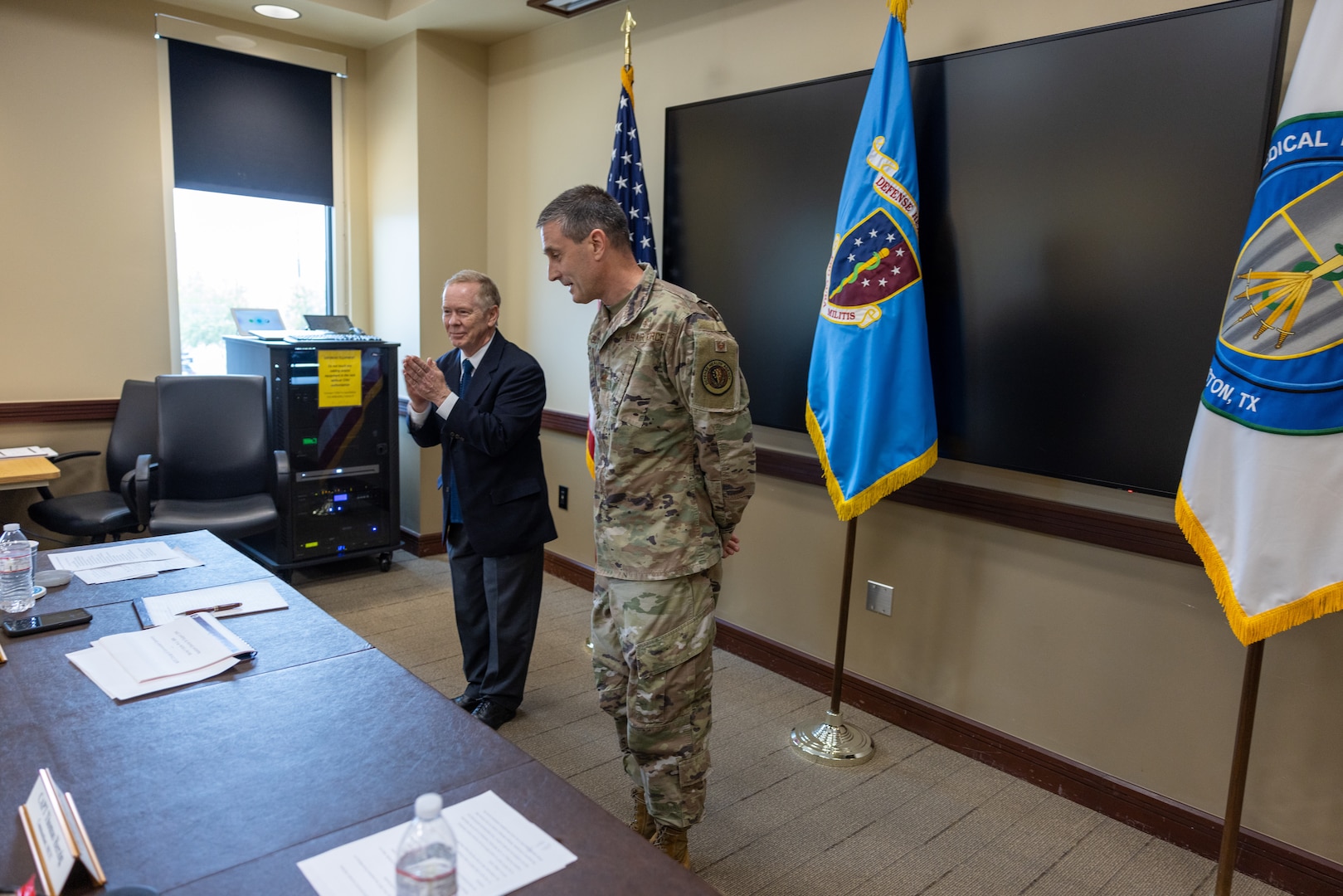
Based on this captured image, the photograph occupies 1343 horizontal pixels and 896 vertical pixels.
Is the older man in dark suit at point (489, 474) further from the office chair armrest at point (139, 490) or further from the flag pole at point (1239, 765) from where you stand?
the flag pole at point (1239, 765)

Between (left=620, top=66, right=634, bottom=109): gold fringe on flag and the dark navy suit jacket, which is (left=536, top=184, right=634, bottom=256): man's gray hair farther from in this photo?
(left=620, top=66, right=634, bottom=109): gold fringe on flag

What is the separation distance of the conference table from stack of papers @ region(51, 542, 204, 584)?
0.37m

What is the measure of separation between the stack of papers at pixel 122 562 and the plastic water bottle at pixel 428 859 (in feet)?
4.96

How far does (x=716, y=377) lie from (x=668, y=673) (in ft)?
2.20

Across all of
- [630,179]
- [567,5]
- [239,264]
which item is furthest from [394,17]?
[630,179]

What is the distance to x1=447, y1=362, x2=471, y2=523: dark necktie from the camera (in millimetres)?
2600

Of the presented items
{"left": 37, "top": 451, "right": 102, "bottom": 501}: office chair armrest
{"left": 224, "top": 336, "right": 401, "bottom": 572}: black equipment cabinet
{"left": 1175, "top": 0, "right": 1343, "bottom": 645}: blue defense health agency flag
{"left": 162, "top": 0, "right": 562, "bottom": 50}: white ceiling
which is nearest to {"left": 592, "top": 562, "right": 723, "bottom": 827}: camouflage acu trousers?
{"left": 1175, "top": 0, "right": 1343, "bottom": 645}: blue defense health agency flag

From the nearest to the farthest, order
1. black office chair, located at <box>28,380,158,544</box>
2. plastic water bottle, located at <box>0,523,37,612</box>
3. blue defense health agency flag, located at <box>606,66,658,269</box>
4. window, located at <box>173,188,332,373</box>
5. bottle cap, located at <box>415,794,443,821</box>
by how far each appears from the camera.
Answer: bottle cap, located at <box>415,794,443,821</box>
plastic water bottle, located at <box>0,523,37,612</box>
blue defense health agency flag, located at <box>606,66,658,269</box>
black office chair, located at <box>28,380,158,544</box>
window, located at <box>173,188,332,373</box>

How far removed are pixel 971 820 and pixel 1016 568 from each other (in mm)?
731

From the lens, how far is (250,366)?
13.2 ft

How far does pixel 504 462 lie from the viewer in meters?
2.54

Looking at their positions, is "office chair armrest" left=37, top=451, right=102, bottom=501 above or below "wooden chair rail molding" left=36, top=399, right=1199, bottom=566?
below

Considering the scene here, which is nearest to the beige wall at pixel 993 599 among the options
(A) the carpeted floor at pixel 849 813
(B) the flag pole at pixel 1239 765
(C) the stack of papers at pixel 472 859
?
(A) the carpeted floor at pixel 849 813

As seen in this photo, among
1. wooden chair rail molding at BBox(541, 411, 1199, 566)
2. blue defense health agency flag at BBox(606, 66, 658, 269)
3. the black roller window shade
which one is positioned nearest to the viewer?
wooden chair rail molding at BBox(541, 411, 1199, 566)
